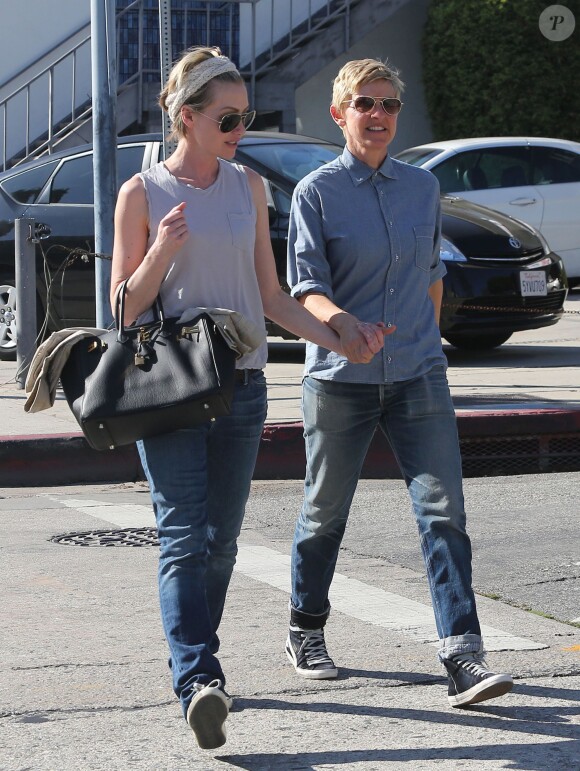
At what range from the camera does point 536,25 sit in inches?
791

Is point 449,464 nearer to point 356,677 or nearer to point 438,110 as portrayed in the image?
point 356,677

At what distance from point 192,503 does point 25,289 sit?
651 cm

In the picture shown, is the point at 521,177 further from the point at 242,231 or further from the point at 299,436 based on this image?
the point at 242,231

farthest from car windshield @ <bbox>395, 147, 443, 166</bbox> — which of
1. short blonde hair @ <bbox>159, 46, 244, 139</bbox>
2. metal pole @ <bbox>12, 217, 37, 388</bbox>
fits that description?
short blonde hair @ <bbox>159, 46, 244, 139</bbox>

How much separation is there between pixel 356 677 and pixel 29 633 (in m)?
1.21

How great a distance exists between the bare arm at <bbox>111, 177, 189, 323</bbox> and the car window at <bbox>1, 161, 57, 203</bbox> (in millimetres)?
8218

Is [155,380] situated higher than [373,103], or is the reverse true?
[373,103]

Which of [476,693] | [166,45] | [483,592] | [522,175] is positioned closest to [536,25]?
[522,175]

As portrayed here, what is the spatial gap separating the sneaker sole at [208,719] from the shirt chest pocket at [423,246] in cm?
145

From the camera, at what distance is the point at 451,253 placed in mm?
11617

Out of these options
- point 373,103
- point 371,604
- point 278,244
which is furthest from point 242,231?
point 278,244

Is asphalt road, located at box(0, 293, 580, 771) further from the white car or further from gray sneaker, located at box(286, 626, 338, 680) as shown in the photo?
the white car

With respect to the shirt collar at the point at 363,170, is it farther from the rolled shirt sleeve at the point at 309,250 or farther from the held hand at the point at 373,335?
the held hand at the point at 373,335

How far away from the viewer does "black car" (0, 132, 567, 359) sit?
37.5 ft
